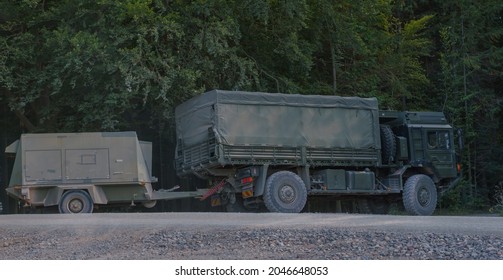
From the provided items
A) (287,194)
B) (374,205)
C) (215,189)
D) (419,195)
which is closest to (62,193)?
(215,189)

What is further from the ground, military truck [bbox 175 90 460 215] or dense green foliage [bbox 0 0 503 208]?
dense green foliage [bbox 0 0 503 208]

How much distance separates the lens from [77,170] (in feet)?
77.6

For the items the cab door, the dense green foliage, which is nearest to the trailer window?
the cab door

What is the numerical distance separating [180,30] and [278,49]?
13.0 ft

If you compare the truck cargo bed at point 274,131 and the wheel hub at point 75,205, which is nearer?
the truck cargo bed at point 274,131

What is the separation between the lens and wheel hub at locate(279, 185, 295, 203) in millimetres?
22547

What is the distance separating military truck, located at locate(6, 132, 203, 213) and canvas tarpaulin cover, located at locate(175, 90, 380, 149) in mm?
1892

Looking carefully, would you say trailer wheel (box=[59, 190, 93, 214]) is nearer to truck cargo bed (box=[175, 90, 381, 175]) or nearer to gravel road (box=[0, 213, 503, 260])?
truck cargo bed (box=[175, 90, 381, 175])

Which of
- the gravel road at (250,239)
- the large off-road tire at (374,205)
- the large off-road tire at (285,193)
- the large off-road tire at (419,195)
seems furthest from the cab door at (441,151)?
the gravel road at (250,239)

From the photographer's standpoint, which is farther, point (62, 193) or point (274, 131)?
point (62, 193)

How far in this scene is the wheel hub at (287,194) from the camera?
22.5 m

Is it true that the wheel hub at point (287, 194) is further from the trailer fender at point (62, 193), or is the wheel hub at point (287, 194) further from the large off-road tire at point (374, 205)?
the trailer fender at point (62, 193)

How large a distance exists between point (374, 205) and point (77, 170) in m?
9.85

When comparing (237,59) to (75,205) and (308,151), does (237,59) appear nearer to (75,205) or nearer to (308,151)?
(308,151)
